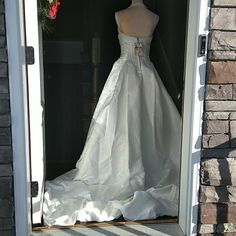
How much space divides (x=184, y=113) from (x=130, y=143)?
2.11 feet

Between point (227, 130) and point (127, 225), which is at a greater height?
point (227, 130)

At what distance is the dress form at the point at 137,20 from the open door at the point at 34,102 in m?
0.69

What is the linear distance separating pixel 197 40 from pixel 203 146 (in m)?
0.52

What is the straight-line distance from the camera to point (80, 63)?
110 inches

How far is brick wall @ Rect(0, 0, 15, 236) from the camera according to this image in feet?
5.71

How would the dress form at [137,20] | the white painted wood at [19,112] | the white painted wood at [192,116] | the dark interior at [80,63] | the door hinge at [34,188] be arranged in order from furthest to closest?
the dark interior at [80,63] → the dress form at [137,20] → the door hinge at [34,188] → the white painted wood at [192,116] → the white painted wood at [19,112]

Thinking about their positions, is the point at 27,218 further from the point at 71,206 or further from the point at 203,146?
the point at 203,146

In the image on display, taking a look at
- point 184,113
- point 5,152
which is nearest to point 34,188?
point 5,152

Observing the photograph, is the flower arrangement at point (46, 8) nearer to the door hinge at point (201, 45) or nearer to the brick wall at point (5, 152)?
the brick wall at point (5, 152)

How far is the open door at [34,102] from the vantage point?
1872 mm

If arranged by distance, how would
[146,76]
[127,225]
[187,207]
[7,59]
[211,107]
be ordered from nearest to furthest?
1. [7,59]
2. [211,107]
3. [187,207]
4. [127,225]
5. [146,76]

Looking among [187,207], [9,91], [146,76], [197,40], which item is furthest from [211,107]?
[9,91]

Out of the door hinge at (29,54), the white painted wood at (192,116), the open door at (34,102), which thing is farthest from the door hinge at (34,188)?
the white painted wood at (192,116)

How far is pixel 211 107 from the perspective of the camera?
6.23 ft
